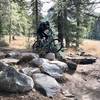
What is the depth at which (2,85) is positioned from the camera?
7941mm

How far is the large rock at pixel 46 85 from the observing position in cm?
847

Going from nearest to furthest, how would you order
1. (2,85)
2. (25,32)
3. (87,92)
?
(2,85) → (87,92) → (25,32)

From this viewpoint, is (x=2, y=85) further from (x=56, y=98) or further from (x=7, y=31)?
(x=7, y=31)

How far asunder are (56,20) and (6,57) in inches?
670

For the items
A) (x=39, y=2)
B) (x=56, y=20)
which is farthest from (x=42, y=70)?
(x=39, y=2)

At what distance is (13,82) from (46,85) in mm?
1129

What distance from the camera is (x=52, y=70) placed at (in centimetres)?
988

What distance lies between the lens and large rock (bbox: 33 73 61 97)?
847cm

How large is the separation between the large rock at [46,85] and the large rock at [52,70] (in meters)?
0.33

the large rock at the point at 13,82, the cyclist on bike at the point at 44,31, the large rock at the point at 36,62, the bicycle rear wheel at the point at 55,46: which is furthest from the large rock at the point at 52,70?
the cyclist on bike at the point at 44,31

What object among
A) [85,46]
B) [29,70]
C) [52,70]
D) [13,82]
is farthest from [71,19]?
[13,82]

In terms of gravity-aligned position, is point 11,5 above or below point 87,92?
above

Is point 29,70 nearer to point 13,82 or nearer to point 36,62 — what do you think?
point 36,62

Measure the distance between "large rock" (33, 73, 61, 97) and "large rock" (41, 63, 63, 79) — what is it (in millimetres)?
334
